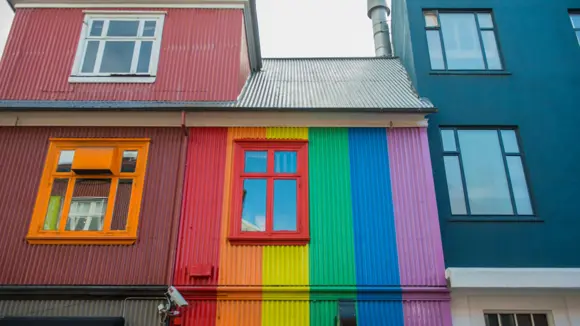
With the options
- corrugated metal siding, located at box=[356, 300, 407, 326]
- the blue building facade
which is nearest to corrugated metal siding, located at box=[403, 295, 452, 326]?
corrugated metal siding, located at box=[356, 300, 407, 326]

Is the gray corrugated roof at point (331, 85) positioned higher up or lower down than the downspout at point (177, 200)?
higher up

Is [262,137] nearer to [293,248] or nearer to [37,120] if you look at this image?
[293,248]

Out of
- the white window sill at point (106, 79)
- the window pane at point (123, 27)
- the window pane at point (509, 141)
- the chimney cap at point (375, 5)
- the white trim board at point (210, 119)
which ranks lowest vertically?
the window pane at point (509, 141)

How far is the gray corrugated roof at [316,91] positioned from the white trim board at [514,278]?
10.7ft

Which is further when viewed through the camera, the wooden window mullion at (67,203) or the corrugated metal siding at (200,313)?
the wooden window mullion at (67,203)

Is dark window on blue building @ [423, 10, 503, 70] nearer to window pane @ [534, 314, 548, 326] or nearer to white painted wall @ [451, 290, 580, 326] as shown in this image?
white painted wall @ [451, 290, 580, 326]

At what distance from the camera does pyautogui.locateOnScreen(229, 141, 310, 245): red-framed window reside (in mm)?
8211

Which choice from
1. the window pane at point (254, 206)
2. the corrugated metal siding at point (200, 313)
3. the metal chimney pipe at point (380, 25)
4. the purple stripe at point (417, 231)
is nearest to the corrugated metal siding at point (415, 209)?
the purple stripe at point (417, 231)

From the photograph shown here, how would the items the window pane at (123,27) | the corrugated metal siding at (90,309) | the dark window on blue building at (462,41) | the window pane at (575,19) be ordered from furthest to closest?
1. the window pane at (575,19)
2. the dark window on blue building at (462,41)
3. the window pane at (123,27)
4. the corrugated metal siding at (90,309)

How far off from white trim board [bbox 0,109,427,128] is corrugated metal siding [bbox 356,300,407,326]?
3.57 meters

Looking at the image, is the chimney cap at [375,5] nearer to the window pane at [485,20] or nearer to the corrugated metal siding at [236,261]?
the window pane at [485,20]

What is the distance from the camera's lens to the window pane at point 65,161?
868 cm

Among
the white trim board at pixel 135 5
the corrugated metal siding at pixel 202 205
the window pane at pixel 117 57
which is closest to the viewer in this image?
the corrugated metal siding at pixel 202 205

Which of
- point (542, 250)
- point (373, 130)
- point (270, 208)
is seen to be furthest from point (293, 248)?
point (542, 250)
